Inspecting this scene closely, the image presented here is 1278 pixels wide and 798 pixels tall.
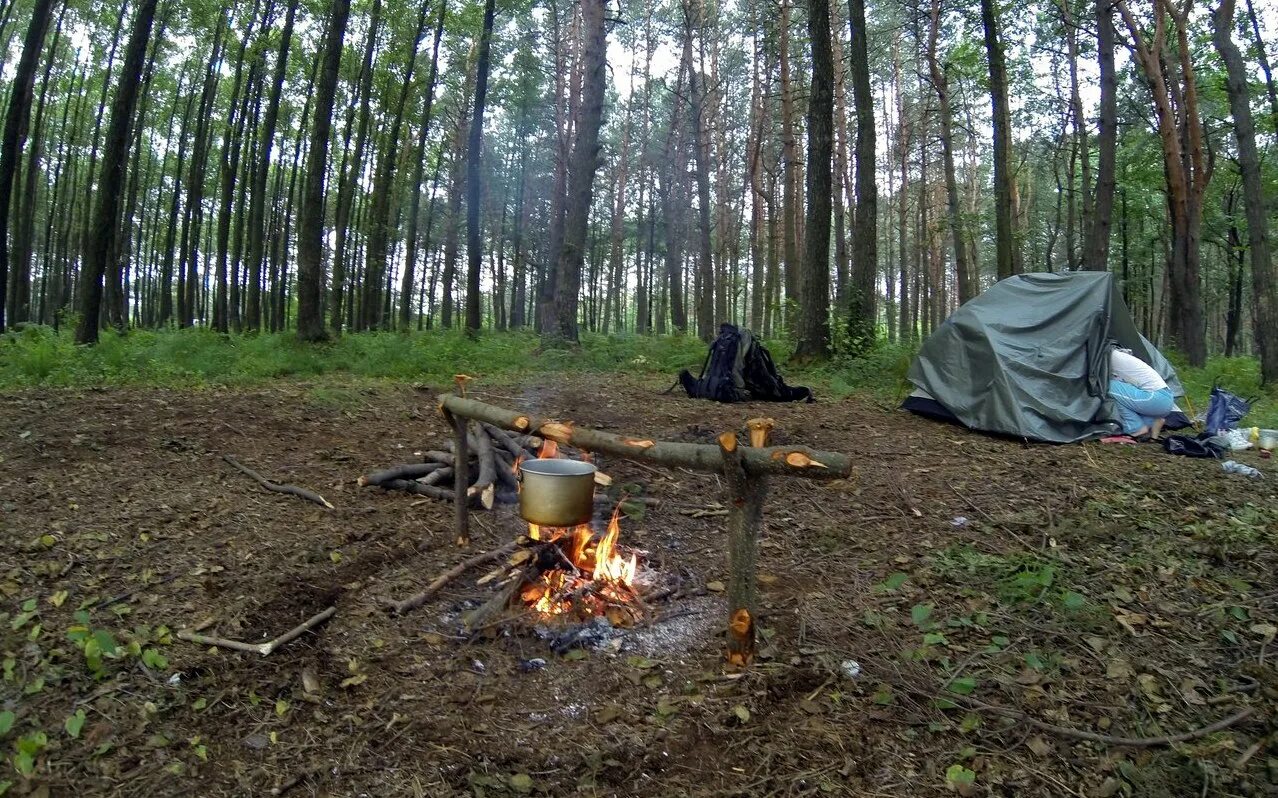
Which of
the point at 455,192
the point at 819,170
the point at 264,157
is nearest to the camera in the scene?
the point at 819,170

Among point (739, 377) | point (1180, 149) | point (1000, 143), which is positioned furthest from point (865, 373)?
point (1180, 149)

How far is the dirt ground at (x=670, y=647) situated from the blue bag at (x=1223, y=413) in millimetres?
2287

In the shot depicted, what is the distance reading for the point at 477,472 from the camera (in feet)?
16.8

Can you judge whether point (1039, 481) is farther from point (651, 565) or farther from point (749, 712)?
point (749, 712)

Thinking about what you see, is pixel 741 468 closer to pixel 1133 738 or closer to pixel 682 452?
pixel 682 452

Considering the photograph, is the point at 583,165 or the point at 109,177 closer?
the point at 109,177

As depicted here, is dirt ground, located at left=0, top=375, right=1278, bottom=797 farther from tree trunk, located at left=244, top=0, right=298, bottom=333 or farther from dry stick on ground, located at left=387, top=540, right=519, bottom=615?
tree trunk, located at left=244, top=0, right=298, bottom=333

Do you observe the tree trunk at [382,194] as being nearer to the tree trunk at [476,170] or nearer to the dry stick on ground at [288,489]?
the tree trunk at [476,170]

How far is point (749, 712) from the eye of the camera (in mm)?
2676

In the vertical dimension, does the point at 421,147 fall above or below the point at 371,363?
above

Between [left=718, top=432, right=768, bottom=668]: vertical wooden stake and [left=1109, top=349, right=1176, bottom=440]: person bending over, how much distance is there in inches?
225

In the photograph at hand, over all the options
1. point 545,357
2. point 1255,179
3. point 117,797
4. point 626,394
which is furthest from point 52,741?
point 1255,179

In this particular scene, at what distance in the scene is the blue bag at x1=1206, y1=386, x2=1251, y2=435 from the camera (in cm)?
690

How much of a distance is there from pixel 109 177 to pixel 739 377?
32.1 ft
